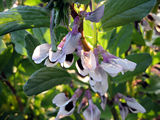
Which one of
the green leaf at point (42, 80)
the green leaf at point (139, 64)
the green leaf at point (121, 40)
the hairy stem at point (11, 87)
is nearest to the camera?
the green leaf at point (42, 80)

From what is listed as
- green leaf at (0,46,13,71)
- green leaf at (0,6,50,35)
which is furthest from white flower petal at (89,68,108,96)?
green leaf at (0,46,13,71)

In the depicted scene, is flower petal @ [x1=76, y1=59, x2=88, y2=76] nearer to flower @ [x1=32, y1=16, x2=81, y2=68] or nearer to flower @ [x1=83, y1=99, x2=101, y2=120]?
flower @ [x1=32, y1=16, x2=81, y2=68]

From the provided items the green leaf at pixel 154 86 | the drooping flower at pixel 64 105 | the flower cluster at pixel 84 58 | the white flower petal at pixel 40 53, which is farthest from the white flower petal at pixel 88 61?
the green leaf at pixel 154 86

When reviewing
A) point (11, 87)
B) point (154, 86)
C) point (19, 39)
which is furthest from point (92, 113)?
point (154, 86)

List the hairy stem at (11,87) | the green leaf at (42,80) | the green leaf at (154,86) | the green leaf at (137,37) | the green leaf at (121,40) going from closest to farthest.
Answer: the green leaf at (42,80)
the green leaf at (121,40)
the hairy stem at (11,87)
the green leaf at (137,37)
the green leaf at (154,86)

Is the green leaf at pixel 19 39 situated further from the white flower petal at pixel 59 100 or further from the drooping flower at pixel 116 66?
the drooping flower at pixel 116 66
